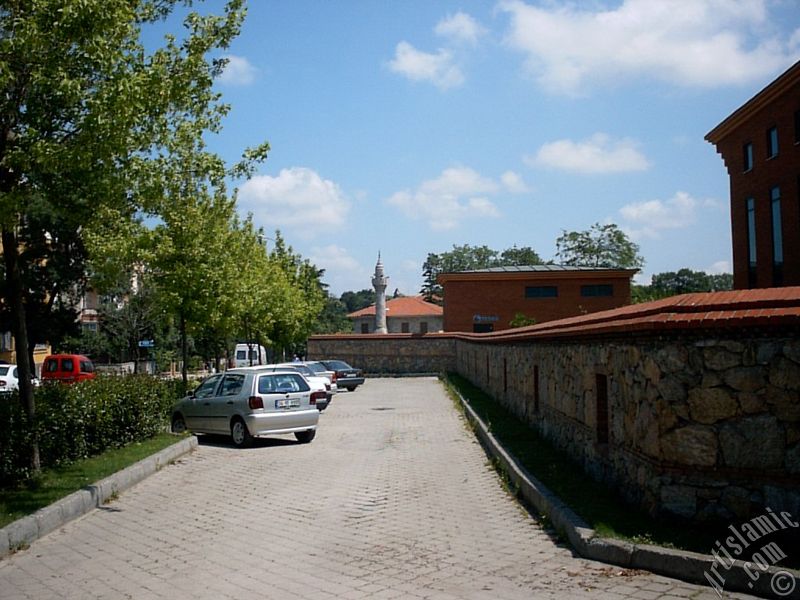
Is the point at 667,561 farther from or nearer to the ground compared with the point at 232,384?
nearer to the ground

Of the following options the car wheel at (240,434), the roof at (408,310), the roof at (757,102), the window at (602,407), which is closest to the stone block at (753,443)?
the window at (602,407)

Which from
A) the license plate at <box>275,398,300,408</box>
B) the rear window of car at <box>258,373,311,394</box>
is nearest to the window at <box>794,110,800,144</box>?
the rear window of car at <box>258,373,311,394</box>

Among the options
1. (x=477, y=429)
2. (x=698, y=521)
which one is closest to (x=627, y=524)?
(x=698, y=521)

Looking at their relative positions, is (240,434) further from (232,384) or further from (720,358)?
(720,358)

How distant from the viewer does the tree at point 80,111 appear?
945 cm

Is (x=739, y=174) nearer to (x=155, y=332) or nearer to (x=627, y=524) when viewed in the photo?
(x=627, y=524)

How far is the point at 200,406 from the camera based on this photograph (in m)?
17.3

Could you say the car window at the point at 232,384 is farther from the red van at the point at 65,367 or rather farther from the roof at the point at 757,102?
the roof at the point at 757,102

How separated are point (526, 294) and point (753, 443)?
5204cm

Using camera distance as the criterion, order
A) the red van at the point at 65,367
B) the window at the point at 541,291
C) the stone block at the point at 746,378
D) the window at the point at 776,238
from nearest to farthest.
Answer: the stone block at the point at 746,378 → the window at the point at 776,238 → the red van at the point at 65,367 → the window at the point at 541,291

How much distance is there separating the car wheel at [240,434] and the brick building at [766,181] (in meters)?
22.7

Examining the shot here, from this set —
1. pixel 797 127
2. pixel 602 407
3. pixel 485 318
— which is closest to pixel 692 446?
pixel 602 407

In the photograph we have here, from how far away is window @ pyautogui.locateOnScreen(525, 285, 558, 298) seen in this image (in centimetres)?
5872

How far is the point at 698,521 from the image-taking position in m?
7.24
